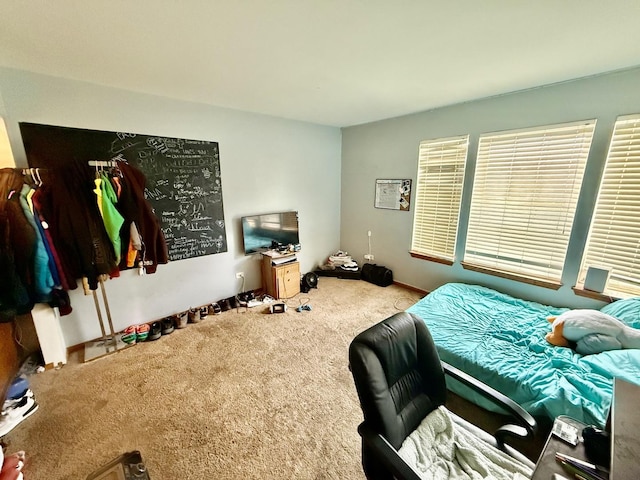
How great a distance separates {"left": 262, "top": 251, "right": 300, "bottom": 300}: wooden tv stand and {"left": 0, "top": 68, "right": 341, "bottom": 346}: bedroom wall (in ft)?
0.60

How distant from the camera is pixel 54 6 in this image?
1219 millimetres

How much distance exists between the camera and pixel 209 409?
1.76 metres

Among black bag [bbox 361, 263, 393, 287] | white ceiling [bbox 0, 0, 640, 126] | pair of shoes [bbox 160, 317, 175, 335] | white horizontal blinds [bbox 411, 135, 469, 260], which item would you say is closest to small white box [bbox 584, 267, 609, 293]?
white horizontal blinds [bbox 411, 135, 469, 260]

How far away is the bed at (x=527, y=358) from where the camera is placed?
1.41 m

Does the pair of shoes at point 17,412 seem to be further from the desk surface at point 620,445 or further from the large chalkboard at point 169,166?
the desk surface at point 620,445

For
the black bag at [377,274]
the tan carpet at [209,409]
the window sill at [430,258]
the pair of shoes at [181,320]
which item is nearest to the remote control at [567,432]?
the tan carpet at [209,409]

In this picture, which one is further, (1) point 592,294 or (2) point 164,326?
(2) point 164,326

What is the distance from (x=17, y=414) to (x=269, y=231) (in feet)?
8.62

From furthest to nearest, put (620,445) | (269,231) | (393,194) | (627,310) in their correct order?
(393,194), (269,231), (627,310), (620,445)

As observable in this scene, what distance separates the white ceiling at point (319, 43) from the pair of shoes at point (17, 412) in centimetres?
239

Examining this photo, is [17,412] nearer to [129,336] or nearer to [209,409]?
[129,336]

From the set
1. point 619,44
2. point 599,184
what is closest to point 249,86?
point 619,44

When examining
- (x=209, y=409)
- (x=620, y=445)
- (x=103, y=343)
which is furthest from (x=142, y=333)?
(x=620, y=445)

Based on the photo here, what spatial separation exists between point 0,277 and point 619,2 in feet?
13.3
